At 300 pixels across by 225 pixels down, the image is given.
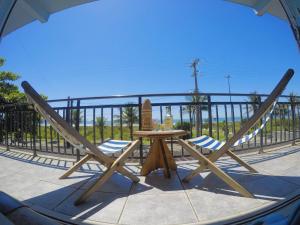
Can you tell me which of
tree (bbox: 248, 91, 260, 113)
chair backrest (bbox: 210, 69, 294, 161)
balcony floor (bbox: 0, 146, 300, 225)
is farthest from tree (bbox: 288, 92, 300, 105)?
chair backrest (bbox: 210, 69, 294, 161)

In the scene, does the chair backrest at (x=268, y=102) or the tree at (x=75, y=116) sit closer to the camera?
the chair backrest at (x=268, y=102)

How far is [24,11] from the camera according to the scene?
1.55 meters

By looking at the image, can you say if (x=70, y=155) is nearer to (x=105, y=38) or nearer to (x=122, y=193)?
(x=122, y=193)

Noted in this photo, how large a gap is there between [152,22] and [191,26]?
478mm

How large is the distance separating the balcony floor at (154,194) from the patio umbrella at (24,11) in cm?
121

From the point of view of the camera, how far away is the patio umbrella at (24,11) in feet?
3.44

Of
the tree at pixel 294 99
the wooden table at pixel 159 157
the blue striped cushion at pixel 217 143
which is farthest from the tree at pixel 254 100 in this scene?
the wooden table at pixel 159 157

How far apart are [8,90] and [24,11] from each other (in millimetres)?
3207

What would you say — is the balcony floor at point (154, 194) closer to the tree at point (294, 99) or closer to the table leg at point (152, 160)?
the table leg at point (152, 160)

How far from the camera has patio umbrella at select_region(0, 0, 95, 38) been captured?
41.3 inches

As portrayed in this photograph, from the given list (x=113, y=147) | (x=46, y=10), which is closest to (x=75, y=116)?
(x=113, y=147)

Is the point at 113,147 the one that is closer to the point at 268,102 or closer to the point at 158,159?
the point at 158,159

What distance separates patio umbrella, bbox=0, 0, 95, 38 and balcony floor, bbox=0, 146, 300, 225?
1.21 metres

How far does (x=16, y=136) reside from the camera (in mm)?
3357
